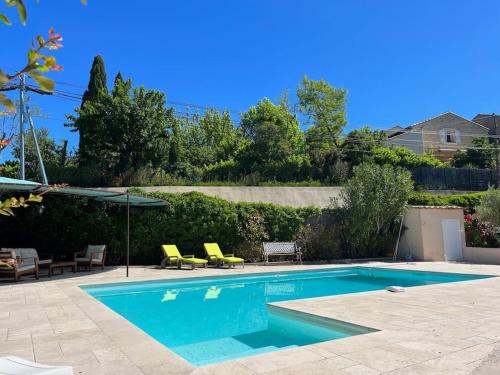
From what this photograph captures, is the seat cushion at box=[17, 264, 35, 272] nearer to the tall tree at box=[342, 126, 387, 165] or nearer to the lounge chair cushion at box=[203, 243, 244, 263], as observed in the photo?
the lounge chair cushion at box=[203, 243, 244, 263]

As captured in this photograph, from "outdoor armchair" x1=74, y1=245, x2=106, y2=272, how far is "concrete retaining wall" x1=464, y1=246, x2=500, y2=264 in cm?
1565

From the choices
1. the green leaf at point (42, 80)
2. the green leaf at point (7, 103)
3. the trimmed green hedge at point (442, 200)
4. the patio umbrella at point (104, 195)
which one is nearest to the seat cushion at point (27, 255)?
the patio umbrella at point (104, 195)

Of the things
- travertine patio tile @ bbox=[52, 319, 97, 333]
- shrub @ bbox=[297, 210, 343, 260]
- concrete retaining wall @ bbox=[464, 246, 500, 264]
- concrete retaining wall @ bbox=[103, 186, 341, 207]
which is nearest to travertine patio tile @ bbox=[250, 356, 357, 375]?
travertine patio tile @ bbox=[52, 319, 97, 333]

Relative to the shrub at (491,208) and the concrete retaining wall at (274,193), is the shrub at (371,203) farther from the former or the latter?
the shrub at (491,208)

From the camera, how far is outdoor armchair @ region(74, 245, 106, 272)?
13.7 metres

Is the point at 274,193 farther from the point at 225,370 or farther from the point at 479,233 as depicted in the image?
the point at 225,370

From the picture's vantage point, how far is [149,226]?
1581 centimetres

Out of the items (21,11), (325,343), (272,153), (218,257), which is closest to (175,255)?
(218,257)

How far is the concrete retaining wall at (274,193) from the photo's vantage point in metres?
19.7

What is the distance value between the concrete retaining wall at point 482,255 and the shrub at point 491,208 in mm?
1314

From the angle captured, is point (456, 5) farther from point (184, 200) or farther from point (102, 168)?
point (102, 168)

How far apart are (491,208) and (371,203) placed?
5.33m

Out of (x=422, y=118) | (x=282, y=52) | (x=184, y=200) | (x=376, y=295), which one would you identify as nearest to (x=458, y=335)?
(x=376, y=295)

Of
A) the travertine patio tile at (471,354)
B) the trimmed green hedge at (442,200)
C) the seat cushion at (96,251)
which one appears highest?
the trimmed green hedge at (442,200)
